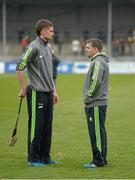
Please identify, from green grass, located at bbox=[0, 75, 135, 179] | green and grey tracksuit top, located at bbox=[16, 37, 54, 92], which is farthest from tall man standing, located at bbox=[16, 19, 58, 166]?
green grass, located at bbox=[0, 75, 135, 179]

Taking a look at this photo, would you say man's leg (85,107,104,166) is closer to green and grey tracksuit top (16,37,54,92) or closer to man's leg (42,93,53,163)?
man's leg (42,93,53,163)

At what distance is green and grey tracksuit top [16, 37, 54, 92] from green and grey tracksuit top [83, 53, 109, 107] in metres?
0.62

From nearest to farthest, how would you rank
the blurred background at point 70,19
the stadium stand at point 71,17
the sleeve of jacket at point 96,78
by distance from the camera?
the sleeve of jacket at point 96,78 < the blurred background at point 70,19 < the stadium stand at point 71,17

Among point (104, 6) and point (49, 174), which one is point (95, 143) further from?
point (104, 6)

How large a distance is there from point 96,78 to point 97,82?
0.20 feet

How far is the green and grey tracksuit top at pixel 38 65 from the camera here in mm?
9617

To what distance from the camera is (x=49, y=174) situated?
916 cm

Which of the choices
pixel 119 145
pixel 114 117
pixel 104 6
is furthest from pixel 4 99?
pixel 104 6

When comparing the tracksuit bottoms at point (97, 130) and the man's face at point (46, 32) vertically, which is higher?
the man's face at point (46, 32)

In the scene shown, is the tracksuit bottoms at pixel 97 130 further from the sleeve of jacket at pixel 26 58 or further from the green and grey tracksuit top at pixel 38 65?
the sleeve of jacket at pixel 26 58

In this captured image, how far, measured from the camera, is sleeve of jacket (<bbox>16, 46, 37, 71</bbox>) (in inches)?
376

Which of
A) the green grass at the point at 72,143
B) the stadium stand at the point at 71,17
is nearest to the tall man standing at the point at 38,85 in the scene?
the green grass at the point at 72,143

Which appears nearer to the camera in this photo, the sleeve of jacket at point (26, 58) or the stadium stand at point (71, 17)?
the sleeve of jacket at point (26, 58)

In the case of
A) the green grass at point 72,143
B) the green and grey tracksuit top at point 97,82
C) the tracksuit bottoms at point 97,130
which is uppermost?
the green and grey tracksuit top at point 97,82
